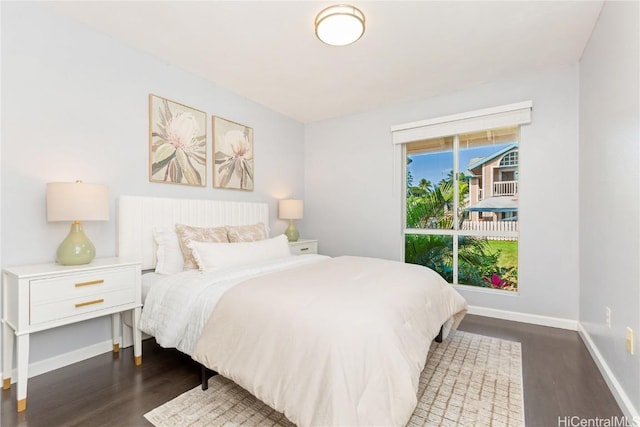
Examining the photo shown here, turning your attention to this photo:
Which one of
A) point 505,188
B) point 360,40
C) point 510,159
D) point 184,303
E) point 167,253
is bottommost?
point 184,303

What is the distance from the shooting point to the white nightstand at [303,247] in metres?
3.89

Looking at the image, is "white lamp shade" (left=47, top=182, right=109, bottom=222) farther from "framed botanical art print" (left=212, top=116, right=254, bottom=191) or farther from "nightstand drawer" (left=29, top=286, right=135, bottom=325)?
"framed botanical art print" (left=212, top=116, right=254, bottom=191)

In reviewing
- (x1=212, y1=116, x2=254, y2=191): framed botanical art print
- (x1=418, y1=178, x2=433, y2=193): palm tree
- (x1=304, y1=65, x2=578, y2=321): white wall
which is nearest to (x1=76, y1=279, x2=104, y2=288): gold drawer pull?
(x1=212, y1=116, x2=254, y2=191): framed botanical art print

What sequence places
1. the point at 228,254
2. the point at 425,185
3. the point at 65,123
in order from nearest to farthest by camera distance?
the point at 65,123 → the point at 228,254 → the point at 425,185

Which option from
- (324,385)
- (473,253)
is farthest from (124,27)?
(473,253)

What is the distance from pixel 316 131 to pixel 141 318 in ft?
11.2

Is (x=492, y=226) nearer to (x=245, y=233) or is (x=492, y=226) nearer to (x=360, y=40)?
(x=360, y=40)

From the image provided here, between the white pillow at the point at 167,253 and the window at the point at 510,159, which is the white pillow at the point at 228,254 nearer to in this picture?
the white pillow at the point at 167,253

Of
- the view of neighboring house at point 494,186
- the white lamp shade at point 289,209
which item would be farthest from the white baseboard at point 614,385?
the white lamp shade at point 289,209

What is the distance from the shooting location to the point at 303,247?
4035mm

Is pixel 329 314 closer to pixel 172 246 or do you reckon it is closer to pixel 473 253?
pixel 172 246

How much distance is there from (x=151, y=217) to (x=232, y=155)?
123 cm

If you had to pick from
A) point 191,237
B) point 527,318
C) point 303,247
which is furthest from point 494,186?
point 191,237

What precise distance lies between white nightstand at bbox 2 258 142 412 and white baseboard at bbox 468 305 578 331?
3.33 m
